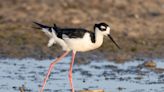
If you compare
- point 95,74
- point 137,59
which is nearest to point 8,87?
point 95,74

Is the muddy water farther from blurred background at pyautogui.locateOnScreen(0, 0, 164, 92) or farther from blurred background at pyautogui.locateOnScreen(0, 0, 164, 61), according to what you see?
blurred background at pyautogui.locateOnScreen(0, 0, 164, 61)

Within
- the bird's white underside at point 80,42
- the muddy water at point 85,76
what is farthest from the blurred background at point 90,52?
the bird's white underside at point 80,42

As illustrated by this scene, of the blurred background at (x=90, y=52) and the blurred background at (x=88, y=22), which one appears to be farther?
the blurred background at (x=88, y=22)

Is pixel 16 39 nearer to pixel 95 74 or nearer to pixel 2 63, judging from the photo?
pixel 2 63

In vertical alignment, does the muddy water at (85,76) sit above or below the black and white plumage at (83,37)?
below

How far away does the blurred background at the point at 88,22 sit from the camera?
1448 centimetres

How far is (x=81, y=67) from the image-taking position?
42.9 ft

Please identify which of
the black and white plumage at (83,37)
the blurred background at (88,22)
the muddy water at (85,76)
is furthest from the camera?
the blurred background at (88,22)

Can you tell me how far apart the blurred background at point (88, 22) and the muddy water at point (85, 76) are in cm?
74

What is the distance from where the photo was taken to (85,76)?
1215 centimetres

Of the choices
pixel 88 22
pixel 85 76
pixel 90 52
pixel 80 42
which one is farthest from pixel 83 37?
pixel 88 22

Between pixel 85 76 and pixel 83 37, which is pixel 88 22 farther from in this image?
pixel 83 37

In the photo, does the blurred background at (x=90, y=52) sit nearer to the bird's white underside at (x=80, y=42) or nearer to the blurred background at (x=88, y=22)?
the blurred background at (x=88, y=22)

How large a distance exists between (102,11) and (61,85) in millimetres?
5923
